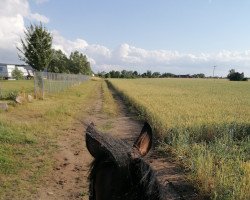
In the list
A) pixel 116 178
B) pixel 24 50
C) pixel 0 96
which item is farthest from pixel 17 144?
pixel 24 50

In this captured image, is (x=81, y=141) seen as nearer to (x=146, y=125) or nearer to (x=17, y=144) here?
(x=17, y=144)

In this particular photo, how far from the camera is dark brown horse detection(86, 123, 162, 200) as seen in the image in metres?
1.24

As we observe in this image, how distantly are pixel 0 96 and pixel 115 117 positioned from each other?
7.47 m

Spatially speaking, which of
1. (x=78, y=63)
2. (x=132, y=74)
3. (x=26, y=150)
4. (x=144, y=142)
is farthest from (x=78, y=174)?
(x=132, y=74)

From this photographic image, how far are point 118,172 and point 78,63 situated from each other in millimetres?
91498

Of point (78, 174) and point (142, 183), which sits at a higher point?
point (142, 183)

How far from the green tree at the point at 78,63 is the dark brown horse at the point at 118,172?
3570 inches

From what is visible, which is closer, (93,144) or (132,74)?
(93,144)

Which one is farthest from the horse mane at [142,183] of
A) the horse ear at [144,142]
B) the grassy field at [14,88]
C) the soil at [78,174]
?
the grassy field at [14,88]

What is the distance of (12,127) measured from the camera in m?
10.4

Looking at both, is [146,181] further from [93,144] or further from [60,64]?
[60,64]

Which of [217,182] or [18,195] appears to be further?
[18,195]

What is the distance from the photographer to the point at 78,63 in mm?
91562

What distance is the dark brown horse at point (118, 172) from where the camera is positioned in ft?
4.05
